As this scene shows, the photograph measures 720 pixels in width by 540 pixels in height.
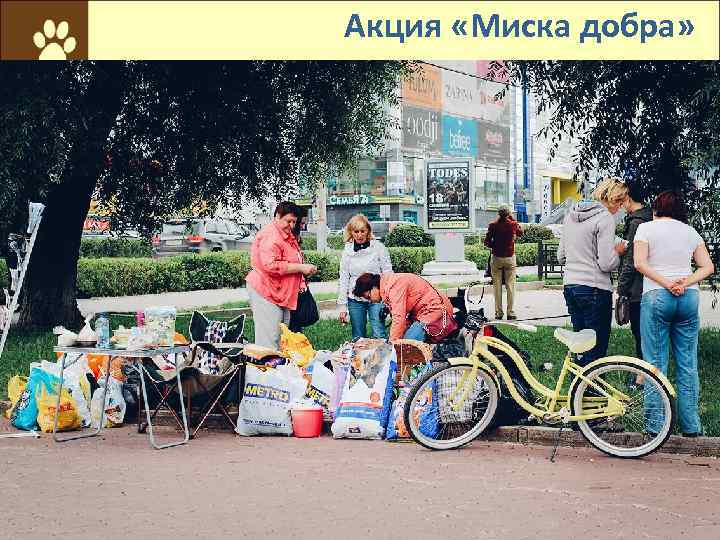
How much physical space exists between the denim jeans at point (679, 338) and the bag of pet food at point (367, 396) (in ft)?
6.60

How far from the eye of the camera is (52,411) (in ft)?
28.7

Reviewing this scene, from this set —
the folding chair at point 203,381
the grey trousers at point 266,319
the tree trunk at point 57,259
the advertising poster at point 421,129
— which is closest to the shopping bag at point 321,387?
the folding chair at point 203,381

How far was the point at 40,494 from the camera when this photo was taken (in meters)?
6.45

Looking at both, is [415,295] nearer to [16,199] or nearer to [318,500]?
[318,500]

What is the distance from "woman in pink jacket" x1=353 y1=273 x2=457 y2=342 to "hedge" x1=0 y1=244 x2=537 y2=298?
16.3 meters

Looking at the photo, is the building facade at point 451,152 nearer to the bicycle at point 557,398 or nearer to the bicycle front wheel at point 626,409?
the bicycle at point 557,398

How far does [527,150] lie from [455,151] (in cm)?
999

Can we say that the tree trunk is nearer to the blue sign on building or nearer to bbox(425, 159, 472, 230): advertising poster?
bbox(425, 159, 472, 230): advertising poster

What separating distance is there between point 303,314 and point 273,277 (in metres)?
0.70

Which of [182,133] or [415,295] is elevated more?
[182,133]

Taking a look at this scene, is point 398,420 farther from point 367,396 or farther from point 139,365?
point 139,365

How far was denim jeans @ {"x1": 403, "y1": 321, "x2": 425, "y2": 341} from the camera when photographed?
9070 mm

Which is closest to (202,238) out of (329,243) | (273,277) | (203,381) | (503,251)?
(329,243)

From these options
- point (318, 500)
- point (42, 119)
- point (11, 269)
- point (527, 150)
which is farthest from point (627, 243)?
point (527, 150)
